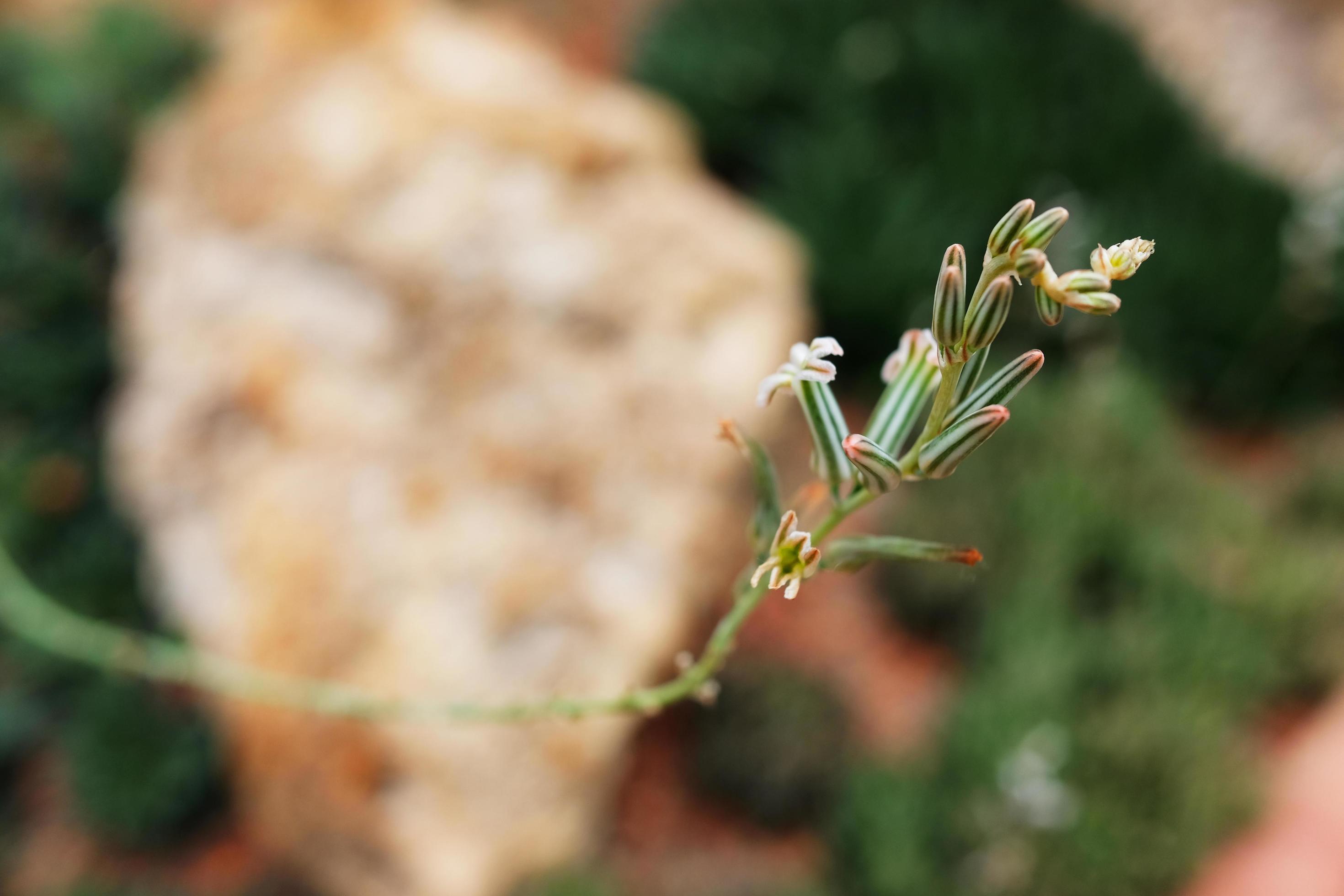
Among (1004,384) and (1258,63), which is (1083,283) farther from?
(1258,63)

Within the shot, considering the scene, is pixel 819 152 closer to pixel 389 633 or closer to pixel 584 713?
pixel 389 633

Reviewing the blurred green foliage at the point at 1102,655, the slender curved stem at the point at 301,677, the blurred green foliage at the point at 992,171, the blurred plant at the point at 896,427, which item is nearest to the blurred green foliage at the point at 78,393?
the slender curved stem at the point at 301,677

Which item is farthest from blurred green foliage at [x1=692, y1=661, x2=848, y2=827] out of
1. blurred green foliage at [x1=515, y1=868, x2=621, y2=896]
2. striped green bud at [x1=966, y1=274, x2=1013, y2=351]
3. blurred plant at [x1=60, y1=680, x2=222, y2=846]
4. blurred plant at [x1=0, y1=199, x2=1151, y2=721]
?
striped green bud at [x1=966, y1=274, x2=1013, y2=351]

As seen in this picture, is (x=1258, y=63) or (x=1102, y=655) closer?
(x=1102, y=655)

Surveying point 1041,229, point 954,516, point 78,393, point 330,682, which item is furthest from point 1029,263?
point 78,393

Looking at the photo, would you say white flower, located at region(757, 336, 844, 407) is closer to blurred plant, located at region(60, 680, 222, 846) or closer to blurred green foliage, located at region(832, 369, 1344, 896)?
blurred green foliage, located at region(832, 369, 1344, 896)

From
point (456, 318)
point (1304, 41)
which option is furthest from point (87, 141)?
point (1304, 41)
